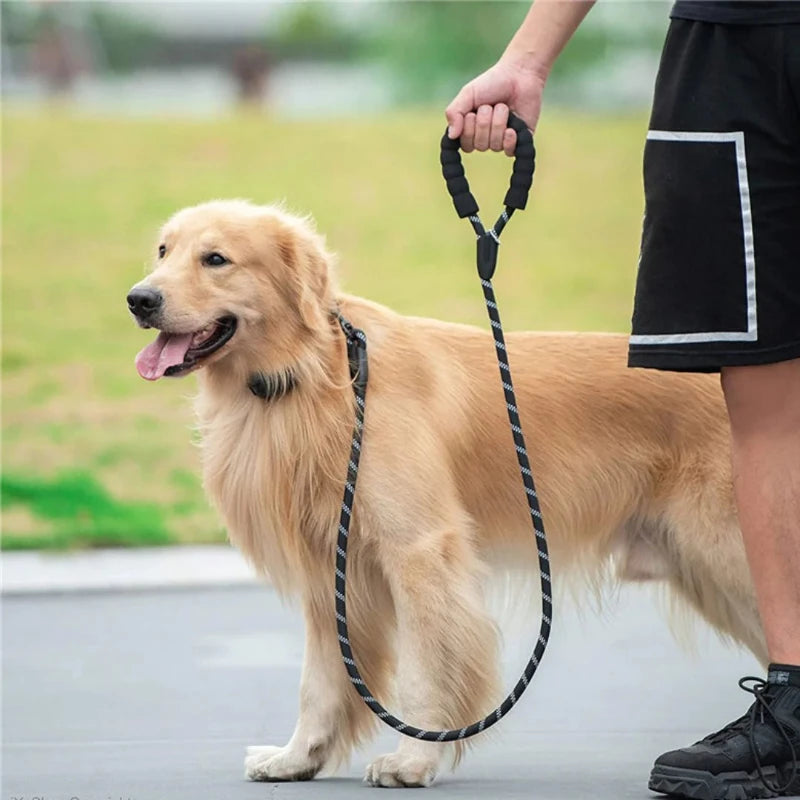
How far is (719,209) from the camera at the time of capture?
2727 millimetres

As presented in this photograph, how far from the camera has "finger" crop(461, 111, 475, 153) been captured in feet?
9.59

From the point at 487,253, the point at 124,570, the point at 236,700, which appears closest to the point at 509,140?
the point at 487,253

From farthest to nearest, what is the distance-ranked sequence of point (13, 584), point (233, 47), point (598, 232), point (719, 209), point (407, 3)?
point (233, 47) < point (407, 3) < point (598, 232) < point (13, 584) < point (719, 209)

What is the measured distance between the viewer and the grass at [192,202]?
375 inches

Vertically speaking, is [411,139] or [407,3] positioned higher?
[407,3]

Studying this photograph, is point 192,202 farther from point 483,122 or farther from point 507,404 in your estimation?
point 483,122

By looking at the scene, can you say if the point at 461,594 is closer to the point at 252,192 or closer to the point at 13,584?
the point at 13,584

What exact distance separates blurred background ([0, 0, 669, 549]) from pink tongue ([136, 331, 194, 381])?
494cm

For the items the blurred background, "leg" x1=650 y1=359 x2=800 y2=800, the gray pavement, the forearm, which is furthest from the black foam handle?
the blurred background

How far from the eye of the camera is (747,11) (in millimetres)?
2723

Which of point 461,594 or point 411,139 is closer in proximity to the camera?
point 461,594

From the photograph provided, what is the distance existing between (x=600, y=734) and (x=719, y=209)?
1.46 metres

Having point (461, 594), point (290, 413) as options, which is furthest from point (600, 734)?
point (290, 413)

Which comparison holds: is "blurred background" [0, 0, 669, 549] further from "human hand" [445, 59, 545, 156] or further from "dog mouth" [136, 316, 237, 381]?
"human hand" [445, 59, 545, 156]
